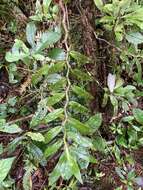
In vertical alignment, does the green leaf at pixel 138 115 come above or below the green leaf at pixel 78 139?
below

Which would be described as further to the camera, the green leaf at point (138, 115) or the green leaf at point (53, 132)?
the green leaf at point (138, 115)

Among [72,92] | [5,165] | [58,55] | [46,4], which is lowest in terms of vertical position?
[5,165]

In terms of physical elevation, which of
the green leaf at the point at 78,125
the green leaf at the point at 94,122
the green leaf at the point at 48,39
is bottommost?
the green leaf at the point at 94,122

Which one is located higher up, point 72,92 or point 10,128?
point 72,92

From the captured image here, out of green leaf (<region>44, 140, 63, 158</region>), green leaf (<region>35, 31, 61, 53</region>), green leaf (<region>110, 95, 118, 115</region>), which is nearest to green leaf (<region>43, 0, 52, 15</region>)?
green leaf (<region>35, 31, 61, 53</region>)

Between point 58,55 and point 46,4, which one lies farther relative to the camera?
point 46,4

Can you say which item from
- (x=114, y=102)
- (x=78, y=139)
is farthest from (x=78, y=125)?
(x=114, y=102)

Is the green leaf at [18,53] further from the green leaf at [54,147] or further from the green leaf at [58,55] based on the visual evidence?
the green leaf at [54,147]

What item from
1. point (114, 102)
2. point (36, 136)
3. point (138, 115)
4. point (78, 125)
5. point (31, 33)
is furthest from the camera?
point (138, 115)

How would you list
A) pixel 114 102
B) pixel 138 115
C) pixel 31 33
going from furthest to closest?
pixel 138 115
pixel 114 102
pixel 31 33

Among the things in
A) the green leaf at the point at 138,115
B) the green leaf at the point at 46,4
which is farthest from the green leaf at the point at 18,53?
the green leaf at the point at 138,115

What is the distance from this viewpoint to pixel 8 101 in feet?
6.13

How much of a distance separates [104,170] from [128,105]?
338mm

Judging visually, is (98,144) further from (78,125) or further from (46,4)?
(46,4)
